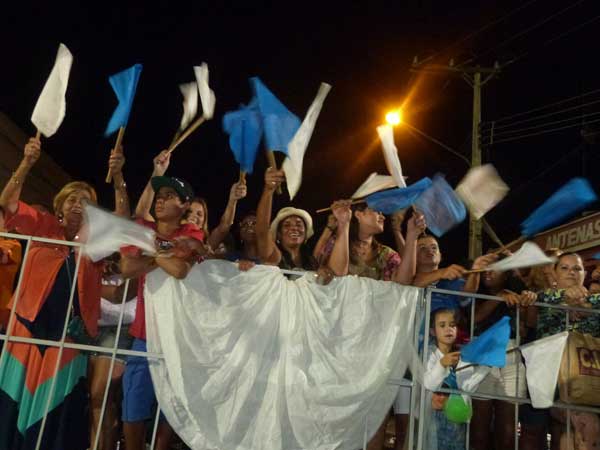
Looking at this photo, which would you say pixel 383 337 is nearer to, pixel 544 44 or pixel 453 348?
pixel 453 348

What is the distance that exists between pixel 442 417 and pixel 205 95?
281cm

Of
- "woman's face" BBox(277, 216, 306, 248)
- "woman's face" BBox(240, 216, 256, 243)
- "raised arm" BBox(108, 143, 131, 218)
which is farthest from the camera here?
"woman's face" BBox(240, 216, 256, 243)

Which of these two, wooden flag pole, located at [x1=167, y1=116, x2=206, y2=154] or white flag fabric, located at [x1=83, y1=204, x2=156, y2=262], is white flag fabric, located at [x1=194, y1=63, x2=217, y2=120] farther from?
white flag fabric, located at [x1=83, y1=204, x2=156, y2=262]

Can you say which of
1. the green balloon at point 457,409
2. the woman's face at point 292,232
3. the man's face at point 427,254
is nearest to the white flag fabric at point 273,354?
the green balloon at point 457,409

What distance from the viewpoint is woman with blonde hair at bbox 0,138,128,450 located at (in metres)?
3.88

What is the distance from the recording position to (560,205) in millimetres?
4508

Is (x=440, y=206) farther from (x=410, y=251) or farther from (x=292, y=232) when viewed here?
(x=292, y=232)

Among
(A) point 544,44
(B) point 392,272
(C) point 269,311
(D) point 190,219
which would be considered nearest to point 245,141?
(D) point 190,219

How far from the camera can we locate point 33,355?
3930 millimetres

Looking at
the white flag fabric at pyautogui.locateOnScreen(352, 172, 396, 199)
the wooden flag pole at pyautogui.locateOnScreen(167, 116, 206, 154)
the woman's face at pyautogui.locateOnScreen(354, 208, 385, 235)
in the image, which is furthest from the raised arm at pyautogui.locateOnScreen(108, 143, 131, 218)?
the woman's face at pyautogui.locateOnScreen(354, 208, 385, 235)

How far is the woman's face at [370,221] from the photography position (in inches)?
198

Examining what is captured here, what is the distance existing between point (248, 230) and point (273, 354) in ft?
5.37

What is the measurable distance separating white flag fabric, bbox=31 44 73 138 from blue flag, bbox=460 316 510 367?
3.21 m

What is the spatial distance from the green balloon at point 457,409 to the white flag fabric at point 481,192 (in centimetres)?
131
